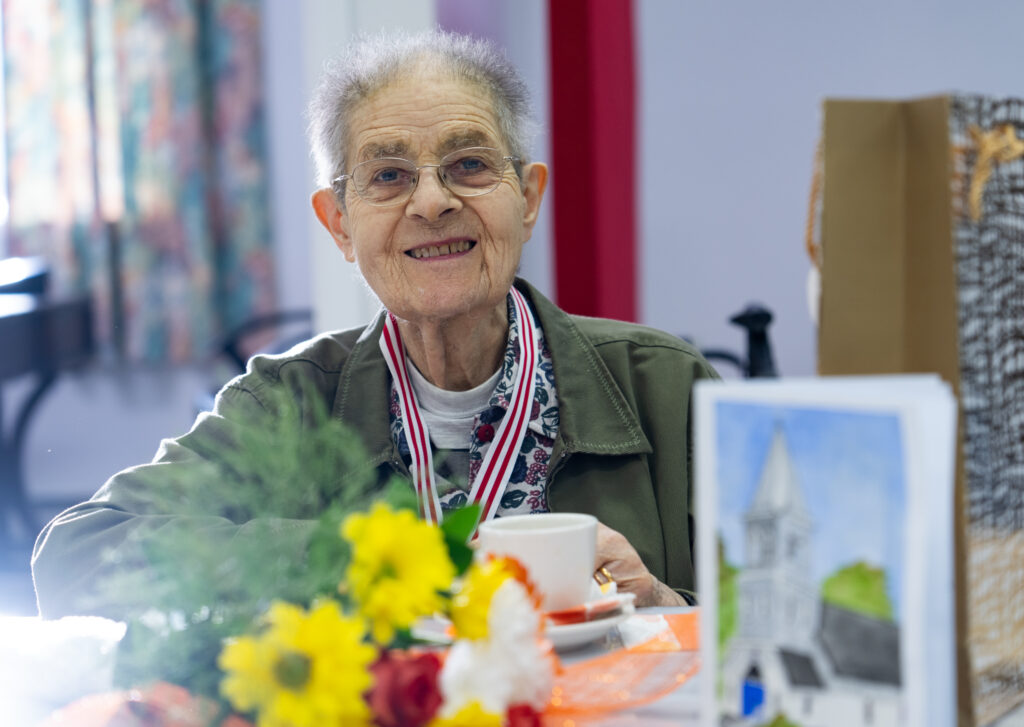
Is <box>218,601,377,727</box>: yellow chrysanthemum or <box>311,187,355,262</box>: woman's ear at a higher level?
<box>311,187,355,262</box>: woman's ear

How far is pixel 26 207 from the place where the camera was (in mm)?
4809

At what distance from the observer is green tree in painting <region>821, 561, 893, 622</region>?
21.8 inches

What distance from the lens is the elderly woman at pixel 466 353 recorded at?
53.9 inches

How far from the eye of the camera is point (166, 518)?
1155mm

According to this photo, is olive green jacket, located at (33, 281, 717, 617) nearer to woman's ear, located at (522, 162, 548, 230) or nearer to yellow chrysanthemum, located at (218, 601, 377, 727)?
woman's ear, located at (522, 162, 548, 230)

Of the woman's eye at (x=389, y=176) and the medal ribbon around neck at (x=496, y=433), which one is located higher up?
the woman's eye at (x=389, y=176)

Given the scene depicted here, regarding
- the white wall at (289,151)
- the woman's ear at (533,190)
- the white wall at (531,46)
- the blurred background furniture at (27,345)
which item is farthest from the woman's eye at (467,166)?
the white wall at (289,151)

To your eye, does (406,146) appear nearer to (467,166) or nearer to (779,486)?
(467,166)

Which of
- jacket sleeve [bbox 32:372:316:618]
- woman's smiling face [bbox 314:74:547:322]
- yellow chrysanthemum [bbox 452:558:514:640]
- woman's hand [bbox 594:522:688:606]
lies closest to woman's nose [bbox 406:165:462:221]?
woman's smiling face [bbox 314:74:547:322]

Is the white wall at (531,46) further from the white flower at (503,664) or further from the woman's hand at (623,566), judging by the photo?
the white flower at (503,664)

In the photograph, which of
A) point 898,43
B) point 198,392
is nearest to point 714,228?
point 898,43

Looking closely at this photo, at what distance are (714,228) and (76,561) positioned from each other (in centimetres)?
315

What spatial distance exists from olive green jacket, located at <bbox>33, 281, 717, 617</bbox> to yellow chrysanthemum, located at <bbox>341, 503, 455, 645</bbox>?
2.21ft

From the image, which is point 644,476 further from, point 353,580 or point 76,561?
point 353,580
